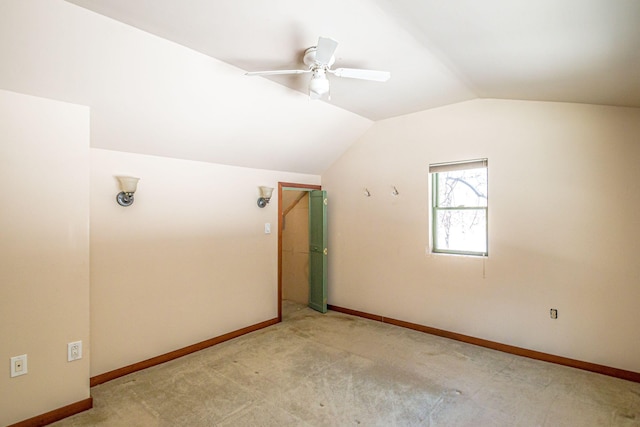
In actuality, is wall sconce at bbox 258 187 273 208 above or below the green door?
above

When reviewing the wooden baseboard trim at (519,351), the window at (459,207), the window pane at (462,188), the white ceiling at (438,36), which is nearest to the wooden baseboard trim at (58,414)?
the white ceiling at (438,36)

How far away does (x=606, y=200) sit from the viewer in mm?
2926

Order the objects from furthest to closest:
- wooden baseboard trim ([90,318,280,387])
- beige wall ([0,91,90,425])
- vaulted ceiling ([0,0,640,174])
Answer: wooden baseboard trim ([90,318,280,387]) < beige wall ([0,91,90,425]) < vaulted ceiling ([0,0,640,174])

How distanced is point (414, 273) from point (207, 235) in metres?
2.53

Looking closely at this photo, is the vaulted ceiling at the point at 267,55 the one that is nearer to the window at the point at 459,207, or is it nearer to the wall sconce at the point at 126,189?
the wall sconce at the point at 126,189

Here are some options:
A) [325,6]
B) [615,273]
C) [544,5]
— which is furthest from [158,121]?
[615,273]

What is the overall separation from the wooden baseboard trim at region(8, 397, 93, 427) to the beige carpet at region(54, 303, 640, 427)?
0.05 metres

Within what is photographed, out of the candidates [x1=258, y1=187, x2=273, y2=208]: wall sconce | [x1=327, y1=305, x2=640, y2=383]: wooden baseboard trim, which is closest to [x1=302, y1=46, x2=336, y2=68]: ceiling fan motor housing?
[x1=258, y1=187, x2=273, y2=208]: wall sconce

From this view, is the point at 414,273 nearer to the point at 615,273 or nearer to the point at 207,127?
the point at 615,273

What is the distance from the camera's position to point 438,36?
2.09 meters

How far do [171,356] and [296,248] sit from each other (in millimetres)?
2586

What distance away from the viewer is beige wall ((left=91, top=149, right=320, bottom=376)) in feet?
9.39

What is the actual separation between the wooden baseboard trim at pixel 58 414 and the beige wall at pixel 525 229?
127 inches

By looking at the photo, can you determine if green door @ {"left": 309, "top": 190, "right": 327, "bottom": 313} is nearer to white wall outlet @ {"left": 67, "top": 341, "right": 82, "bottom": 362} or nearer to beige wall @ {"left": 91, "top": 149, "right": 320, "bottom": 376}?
beige wall @ {"left": 91, "top": 149, "right": 320, "bottom": 376}
